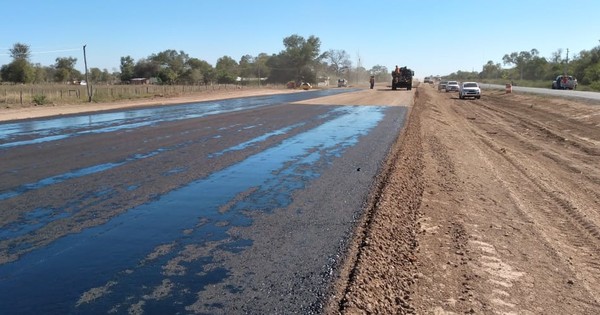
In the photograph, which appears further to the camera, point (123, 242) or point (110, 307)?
point (123, 242)

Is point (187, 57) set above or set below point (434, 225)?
above

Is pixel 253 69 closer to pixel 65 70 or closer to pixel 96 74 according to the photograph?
pixel 96 74

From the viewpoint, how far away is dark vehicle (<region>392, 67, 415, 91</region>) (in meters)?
70.9

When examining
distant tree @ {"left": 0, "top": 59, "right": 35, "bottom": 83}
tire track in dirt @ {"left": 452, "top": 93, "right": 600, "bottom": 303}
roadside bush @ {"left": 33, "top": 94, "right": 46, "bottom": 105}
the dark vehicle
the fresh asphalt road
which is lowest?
tire track in dirt @ {"left": 452, "top": 93, "right": 600, "bottom": 303}

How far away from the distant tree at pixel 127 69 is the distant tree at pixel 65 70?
1234cm

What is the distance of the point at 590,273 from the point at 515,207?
303 centimetres

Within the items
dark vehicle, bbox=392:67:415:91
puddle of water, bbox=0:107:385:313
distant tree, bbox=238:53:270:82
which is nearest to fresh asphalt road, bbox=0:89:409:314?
puddle of water, bbox=0:107:385:313

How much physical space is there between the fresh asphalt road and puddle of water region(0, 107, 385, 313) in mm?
18

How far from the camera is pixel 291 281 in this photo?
17.3 feet

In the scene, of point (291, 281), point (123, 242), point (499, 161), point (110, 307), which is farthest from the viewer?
point (499, 161)

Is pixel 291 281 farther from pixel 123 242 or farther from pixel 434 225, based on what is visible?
pixel 434 225

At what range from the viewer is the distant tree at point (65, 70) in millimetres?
126375

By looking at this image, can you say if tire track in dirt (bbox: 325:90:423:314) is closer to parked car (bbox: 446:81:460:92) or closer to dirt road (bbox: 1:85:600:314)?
dirt road (bbox: 1:85:600:314)

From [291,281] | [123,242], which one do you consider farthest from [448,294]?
[123,242]
